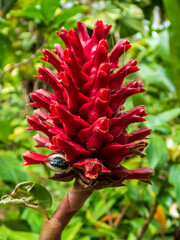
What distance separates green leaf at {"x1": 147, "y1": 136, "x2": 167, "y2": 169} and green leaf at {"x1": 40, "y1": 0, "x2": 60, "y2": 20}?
42cm

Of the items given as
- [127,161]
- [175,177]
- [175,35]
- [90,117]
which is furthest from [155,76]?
[90,117]

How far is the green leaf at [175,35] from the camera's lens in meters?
0.90

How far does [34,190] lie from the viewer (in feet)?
1.27

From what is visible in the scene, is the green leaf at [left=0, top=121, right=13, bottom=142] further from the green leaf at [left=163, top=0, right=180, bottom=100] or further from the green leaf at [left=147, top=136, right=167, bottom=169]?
the green leaf at [left=163, top=0, right=180, bottom=100]

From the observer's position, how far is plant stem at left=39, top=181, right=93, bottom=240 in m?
0.35

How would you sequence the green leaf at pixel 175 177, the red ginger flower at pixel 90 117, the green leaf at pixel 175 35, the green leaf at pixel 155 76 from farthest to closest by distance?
1. the green leaf at pixel 155 76
2. the green leaf at pixel 175 35
3. the green leaf at pixel 175 177
4. the red ginger flower at pixel 90 117

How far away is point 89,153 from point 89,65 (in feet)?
0.42

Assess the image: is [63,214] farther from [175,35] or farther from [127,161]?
[175,35]

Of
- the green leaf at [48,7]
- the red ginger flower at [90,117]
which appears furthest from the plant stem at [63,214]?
the green leaf at [48,7]

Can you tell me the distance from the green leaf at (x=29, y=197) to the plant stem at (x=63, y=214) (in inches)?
1.1

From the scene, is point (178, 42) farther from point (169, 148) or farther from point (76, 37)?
point (76, 37)

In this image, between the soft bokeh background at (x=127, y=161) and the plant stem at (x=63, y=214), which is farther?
the soft bokeh background at (x=127, y=161)

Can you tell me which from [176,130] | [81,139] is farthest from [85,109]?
[176,130]

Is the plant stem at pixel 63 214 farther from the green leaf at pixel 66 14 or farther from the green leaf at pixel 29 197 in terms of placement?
the green leaf at pixel 66 14
